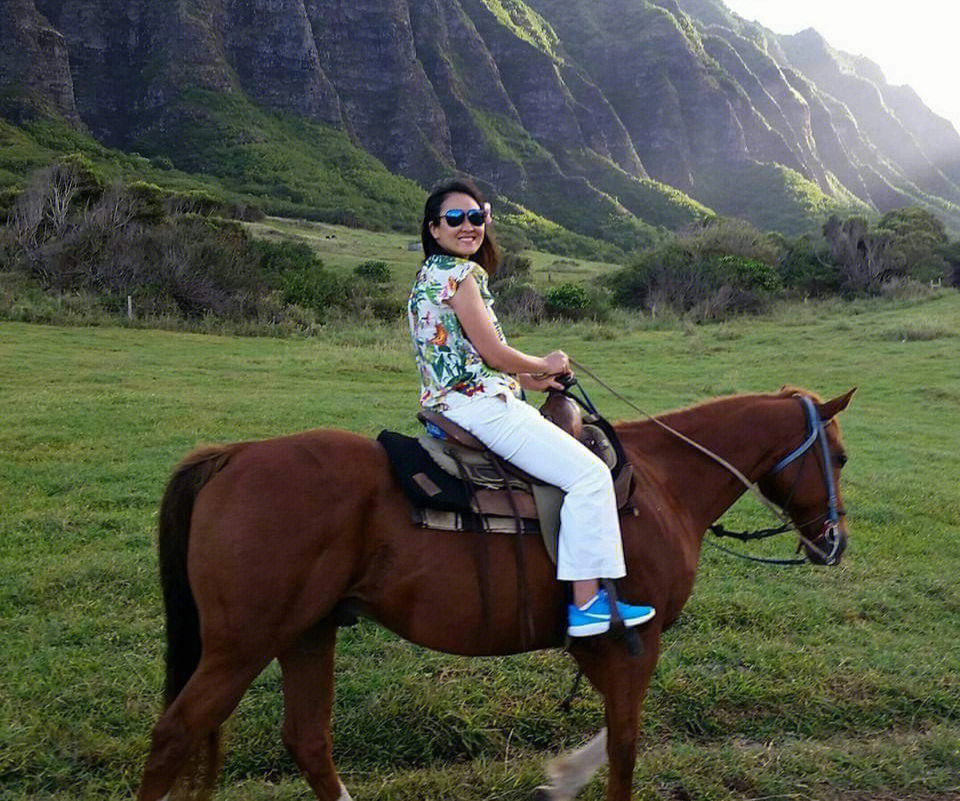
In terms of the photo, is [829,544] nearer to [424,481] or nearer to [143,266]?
[424,481]

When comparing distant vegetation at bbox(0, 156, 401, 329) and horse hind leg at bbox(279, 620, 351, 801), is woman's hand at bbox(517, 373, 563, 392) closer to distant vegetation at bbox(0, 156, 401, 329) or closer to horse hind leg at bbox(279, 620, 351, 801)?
horse hind leg at bbox(279, 620, 351, 801)

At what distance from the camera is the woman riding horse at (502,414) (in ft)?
9.67

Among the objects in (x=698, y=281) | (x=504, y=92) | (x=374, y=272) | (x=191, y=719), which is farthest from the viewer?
(x=504, y=92)

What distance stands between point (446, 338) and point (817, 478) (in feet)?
7.42

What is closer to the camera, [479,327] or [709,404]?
[479,327]

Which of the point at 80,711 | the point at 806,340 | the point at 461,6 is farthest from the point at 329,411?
the point at 461,6

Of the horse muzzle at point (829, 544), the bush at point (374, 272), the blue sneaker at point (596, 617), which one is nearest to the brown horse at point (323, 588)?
the blue sneaker at point (596, 617)

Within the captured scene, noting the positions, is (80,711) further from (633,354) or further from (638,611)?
(633,354)

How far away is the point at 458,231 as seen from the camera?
3094mm

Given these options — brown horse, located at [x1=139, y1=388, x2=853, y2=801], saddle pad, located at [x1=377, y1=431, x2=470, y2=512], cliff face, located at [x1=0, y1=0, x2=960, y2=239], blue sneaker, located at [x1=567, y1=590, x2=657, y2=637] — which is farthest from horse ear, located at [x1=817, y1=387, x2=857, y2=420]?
cliff face, located at [x1=0, y1=0, x2=960, y2=239]

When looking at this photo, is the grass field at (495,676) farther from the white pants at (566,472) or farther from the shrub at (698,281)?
the shrub at (698,281)

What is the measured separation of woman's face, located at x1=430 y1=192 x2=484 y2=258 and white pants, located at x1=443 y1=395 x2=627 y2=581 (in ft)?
2.23

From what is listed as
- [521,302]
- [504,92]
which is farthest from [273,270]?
[504,92]

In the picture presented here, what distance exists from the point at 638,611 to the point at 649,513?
1.56 feet
